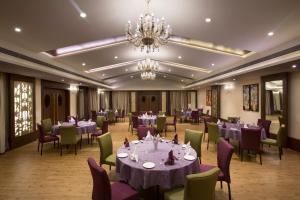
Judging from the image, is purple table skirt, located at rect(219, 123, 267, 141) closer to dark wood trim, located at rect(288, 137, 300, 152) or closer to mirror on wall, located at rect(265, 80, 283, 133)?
dark wood trim, located at rect(288, 137, 300, 152)

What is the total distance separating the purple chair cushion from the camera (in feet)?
8.30

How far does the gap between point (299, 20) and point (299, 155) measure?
3.94 m

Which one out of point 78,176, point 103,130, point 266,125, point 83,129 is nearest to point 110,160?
point 78,176

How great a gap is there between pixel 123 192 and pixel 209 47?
5829 millimetres

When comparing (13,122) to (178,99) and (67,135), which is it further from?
(178,99)

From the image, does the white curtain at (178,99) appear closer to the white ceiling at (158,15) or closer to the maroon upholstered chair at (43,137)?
the white ceiling at (158,15)

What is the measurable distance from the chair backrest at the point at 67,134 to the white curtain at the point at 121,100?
11.8 m

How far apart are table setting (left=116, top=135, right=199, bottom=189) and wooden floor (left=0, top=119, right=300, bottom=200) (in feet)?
3.28

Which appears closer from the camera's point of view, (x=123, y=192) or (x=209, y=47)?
(x=123, y=192)

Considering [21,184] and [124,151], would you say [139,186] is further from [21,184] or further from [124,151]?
[21,184]

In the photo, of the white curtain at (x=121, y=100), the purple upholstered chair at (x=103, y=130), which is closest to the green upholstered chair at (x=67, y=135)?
the purple upholstered chair at (x=103, y=130)

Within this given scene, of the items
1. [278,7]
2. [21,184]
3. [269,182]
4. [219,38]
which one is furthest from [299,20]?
[21,184]

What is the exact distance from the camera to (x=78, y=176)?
14.1 ft

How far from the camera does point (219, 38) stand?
17.2 ft
